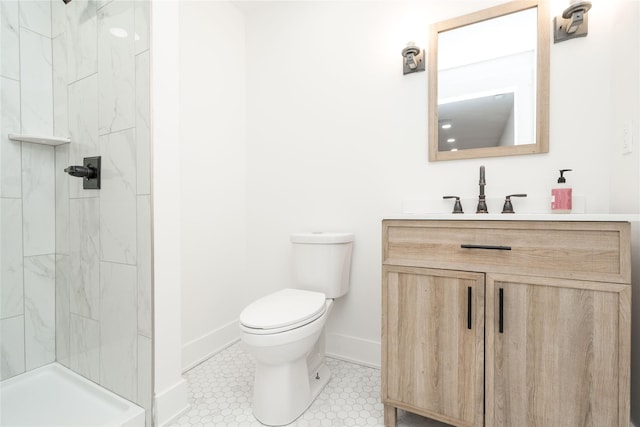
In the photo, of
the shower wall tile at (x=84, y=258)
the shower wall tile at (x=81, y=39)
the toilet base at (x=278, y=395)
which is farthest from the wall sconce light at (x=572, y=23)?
the shower wall tile at (x=84, y=258)

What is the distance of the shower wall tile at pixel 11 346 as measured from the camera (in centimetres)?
142

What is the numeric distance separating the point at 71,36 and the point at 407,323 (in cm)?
209

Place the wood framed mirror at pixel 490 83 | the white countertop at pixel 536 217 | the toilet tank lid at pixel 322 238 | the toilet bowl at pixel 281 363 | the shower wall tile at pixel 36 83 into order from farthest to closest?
the toilet tank lid at pixel 322 238
the shower wall tile at pixel 36 83
the wood framed mirror at pixel 490 83
the toilet bowl at pixel 281 363
the white countertop at pixel 536 217

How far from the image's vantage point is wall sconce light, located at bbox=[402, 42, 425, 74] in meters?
1.56

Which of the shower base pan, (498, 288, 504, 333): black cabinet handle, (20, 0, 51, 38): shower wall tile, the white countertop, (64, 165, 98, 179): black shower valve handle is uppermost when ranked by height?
(20, 0, 51, 38): shower wall tile

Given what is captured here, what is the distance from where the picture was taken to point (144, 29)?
121 cm

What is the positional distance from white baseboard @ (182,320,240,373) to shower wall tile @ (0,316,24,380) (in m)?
0.75

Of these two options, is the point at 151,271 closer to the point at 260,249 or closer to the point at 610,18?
the point at 260,249

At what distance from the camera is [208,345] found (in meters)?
1.85

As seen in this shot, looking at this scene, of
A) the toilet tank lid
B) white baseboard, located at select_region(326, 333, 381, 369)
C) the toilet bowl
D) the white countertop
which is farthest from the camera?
white baseboard, located at select_region(326, 333, 381, 369)

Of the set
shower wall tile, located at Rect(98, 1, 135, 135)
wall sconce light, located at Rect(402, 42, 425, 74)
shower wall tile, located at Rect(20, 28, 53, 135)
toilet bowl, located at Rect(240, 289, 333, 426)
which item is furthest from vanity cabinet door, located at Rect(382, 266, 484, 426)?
shower wall tile, located at Rect(20, 28, 53, 135)

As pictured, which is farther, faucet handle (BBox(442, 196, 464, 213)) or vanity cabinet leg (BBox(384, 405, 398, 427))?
faucet handle (BBox(442, 196, 464, 213))

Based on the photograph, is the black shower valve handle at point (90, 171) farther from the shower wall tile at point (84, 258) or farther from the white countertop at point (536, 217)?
the white countertop at point (536, 217)

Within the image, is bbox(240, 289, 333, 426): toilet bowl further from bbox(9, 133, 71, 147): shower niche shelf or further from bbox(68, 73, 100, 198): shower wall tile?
bbox(9, 133, 71, 147): shower niche shelf
